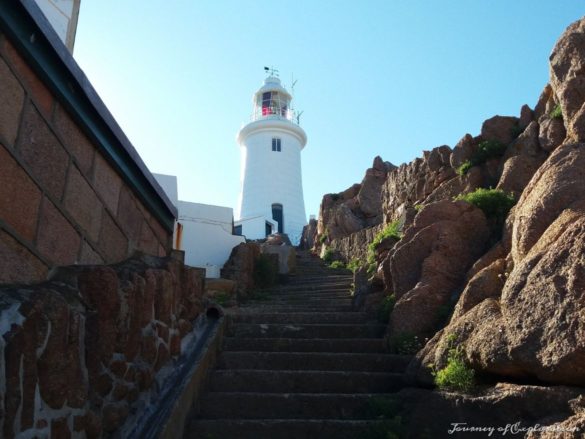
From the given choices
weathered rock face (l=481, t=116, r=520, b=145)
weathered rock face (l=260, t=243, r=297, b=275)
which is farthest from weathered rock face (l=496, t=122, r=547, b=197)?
weathered rock face (l=260, t=243, r=297, b=275)

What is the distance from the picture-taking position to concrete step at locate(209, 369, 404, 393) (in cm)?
630

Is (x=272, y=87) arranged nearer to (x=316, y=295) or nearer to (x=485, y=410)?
(x=316, y=295)

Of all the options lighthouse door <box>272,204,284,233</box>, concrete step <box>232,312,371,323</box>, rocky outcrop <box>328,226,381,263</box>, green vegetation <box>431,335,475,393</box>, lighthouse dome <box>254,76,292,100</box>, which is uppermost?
lighthouse dome <box>254,76,292,100</box>

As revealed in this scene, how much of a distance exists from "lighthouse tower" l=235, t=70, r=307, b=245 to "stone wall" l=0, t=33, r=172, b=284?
82.9ft

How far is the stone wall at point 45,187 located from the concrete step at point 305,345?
9.53 feet

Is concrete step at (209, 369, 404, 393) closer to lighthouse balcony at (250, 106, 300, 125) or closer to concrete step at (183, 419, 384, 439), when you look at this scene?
concrete step at (183, 419, 384, 439)

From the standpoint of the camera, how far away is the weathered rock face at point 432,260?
729 cm

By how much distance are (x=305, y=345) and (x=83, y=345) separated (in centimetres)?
415

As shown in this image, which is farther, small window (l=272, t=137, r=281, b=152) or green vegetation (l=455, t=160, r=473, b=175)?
small window (l=272, t=137, r=281, b=152)

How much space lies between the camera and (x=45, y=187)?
12.0 ft

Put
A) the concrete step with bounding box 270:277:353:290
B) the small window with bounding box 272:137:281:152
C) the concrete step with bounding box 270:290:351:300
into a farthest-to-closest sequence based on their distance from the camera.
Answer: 1. the small window with bounding box 272:137:281:152
2. the concrete step with bounding box 270:277:353:290
3. the concrete step with bounding box 270:290:351:300

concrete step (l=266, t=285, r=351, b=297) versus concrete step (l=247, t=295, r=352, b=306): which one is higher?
concrete step (l=266, t=285, r=351, b=297)

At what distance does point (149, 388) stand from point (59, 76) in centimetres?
258

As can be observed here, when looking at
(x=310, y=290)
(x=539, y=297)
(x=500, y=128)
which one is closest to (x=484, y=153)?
(x=500, y=128)
